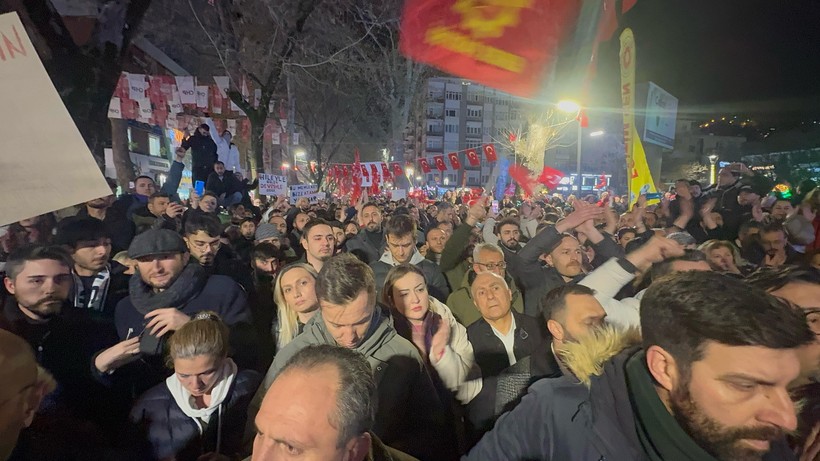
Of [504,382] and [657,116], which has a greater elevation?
[657,116]

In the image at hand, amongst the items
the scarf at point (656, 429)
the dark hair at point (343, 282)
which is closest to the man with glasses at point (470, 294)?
the dark hair at point (343, 282)

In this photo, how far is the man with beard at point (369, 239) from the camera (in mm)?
6340

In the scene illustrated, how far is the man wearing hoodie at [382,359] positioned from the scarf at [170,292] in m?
1.14

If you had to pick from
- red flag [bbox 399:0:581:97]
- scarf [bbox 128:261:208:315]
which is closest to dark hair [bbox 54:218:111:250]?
scarf [bbox 128:261:208:315]

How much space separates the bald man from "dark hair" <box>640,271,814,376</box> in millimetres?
2456

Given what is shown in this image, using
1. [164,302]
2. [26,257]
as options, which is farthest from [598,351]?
[26,257]

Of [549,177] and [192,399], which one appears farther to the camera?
[549,177]

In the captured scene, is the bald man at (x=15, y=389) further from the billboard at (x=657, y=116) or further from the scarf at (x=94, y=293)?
the billboard at (x=657, y=116)

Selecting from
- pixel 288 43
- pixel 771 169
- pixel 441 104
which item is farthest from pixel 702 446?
pixel 441 104

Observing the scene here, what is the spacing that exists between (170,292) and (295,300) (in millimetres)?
859

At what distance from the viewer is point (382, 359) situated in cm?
263

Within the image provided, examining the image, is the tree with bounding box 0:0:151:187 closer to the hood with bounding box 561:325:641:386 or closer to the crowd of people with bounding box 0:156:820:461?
the crowd of people with bounding box 0:156:820:461

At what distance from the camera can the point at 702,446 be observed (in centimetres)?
156

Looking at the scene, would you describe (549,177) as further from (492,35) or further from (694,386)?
(694,386)
